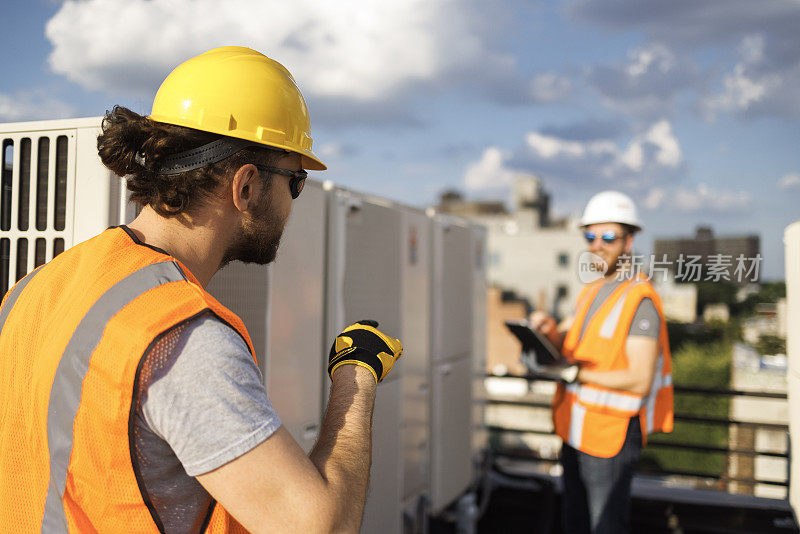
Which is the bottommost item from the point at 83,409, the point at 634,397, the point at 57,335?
the point at 634,397

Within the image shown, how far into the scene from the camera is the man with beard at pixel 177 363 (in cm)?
99

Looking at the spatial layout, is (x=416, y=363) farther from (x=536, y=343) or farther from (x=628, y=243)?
(x=628, y=243)

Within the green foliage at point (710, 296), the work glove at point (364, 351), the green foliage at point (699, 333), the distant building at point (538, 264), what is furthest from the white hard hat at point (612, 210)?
the distant building at point (538, 264)

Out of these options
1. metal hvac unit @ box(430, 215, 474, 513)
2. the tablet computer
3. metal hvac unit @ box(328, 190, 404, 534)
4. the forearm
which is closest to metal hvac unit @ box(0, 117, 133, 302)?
the forearm

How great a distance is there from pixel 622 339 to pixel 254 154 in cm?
244

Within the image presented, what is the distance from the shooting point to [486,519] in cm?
460

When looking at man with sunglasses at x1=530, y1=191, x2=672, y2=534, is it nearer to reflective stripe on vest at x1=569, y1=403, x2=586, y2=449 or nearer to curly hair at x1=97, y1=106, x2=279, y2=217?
reflective stripe on vest at x1=569, y1=403, x2=586, y2=449

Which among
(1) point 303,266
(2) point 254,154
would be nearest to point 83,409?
(2) point 254,154

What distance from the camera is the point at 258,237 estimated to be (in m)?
1.32

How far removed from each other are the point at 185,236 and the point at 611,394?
255cm

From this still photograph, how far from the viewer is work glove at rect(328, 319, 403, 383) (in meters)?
1.31

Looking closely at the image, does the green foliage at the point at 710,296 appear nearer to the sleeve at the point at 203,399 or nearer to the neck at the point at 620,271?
the neck at the point at 620,271

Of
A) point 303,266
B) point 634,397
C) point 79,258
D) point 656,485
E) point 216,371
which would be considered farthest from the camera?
point 656,485

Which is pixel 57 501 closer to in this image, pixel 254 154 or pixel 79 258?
pixel 79 258
